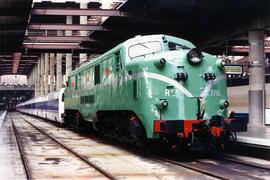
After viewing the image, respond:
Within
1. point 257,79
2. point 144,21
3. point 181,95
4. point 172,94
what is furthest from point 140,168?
point 144,21

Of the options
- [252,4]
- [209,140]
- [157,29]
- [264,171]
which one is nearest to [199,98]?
A: [209,140]

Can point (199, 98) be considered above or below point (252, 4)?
below

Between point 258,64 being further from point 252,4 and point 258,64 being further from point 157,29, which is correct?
point 157,29

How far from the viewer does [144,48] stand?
14.2m

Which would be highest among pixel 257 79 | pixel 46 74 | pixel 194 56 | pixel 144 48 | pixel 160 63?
pixel 46 74

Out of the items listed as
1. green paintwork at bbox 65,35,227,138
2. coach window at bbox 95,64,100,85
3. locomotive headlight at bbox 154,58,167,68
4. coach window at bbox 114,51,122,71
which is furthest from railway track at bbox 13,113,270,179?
coach window at bbox 95,64,100,85

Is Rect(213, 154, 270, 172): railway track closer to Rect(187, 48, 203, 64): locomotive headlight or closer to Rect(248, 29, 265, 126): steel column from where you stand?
Rect(187, 48, 203, 64): locomotive headlight

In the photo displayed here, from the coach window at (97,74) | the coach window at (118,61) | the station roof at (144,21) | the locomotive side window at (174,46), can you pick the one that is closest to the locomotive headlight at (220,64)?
the locomotive side window at (174,46)

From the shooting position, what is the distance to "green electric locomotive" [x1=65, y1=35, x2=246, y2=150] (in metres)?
12.3

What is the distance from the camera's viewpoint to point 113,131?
17.0 m

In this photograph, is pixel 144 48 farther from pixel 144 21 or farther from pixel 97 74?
pixel 144 21

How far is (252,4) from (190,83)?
1306 cm

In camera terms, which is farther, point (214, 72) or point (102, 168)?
point (214, 72)

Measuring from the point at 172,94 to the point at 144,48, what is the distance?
2.23 m
